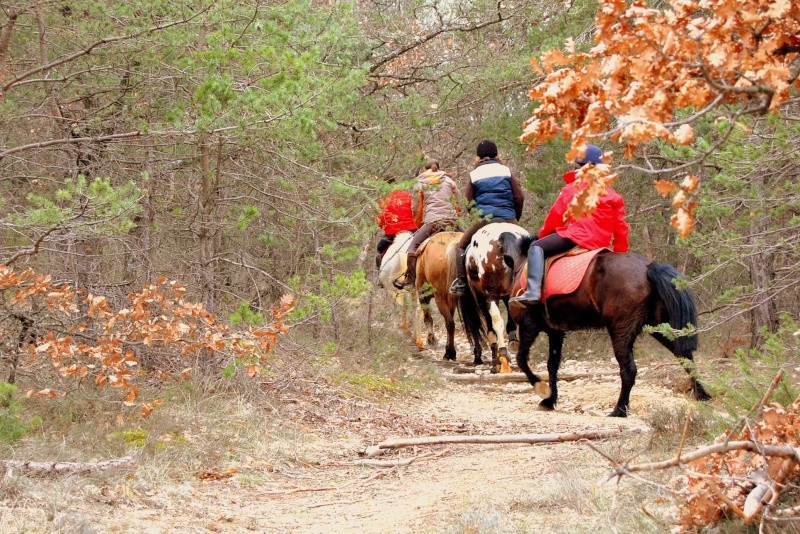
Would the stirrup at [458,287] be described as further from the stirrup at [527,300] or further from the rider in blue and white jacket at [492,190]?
the stirrup at [527,300]

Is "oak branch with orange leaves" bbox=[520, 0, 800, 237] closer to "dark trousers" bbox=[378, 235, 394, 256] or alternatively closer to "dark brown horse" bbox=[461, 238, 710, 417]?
"dark brown horse" bbox=[461, 238, 710, 417]

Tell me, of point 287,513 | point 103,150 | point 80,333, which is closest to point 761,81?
point 287,513

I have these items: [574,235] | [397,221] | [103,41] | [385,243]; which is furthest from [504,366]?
[103,41]

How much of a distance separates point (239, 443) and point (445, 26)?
7347 millimetres

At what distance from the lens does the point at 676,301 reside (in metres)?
8.46

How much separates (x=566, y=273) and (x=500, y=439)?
2763 millimetres

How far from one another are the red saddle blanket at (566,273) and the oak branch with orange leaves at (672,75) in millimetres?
6268

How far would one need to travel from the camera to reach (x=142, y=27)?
6.84m

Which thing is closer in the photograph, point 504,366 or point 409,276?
point 504,366

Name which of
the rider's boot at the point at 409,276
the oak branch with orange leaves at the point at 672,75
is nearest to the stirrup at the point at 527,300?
the rider's boot at the point at 409,276

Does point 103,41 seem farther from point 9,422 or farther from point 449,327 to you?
point 449,327

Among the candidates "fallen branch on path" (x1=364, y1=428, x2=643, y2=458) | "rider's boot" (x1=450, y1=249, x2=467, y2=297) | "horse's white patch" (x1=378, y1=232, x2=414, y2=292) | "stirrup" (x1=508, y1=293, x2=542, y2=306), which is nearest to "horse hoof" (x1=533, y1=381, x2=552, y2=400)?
"stirrup" (x1=508, y1=293, x2=542, y2=306)

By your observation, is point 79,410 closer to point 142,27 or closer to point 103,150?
point 103,150

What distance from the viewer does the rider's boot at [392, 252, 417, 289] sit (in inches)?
592
